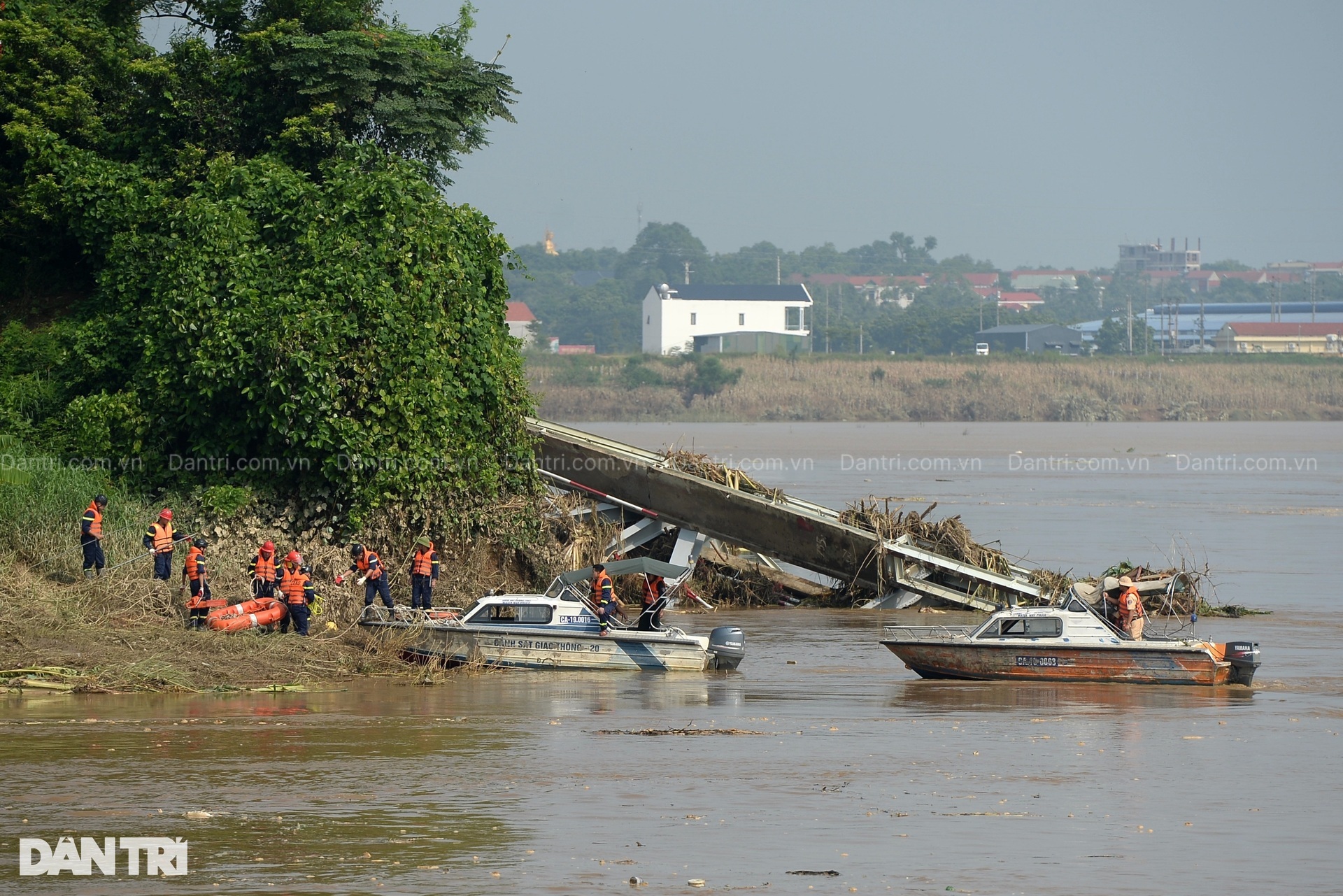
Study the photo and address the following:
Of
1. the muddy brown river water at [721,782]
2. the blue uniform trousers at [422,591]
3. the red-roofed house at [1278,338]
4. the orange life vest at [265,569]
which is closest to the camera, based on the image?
the muddy brown river water at [721,782]

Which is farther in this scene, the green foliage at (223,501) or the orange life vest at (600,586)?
the green foliage at (223,501)

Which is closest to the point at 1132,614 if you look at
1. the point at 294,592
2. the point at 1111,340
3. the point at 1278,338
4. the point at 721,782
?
the point at 721,782

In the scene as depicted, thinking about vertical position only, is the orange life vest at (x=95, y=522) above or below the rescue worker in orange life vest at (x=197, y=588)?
above

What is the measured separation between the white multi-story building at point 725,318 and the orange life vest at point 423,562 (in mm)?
142822

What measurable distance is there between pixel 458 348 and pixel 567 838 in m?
14.8

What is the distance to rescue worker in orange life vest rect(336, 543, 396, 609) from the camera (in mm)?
25875

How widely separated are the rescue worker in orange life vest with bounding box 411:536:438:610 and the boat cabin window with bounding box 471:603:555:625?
1.73m

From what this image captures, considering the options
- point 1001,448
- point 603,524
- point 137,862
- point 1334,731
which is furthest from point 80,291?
point 1001,448

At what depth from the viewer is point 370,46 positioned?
1214 inches

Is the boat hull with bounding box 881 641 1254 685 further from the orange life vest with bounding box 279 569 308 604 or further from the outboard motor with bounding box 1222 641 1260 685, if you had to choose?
the orange life vest with bounding box 279 569 308 604

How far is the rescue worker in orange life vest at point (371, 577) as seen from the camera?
2588 cm

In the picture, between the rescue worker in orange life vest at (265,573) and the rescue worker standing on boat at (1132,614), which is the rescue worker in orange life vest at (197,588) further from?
the rescue worker standing on boat at (1132,614)
